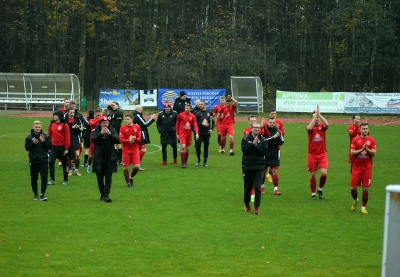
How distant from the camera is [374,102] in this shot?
137 feet

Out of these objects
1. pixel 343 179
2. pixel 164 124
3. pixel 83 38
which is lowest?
pixel 343 179

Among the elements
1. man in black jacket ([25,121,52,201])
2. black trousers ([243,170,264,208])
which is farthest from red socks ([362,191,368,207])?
man in black jacket ([25,121,52,201])

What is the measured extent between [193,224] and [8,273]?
13.6 ft

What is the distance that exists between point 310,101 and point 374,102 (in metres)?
4.00

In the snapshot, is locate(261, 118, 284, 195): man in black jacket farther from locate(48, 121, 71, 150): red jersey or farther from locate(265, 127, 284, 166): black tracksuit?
locate(48, 121, 71, 150): red jersey

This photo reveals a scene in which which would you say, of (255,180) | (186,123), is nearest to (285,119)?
(186,123)

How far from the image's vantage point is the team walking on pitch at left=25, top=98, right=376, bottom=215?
1273 centimetres

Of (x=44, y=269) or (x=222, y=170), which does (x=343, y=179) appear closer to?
(x=222, y=170)

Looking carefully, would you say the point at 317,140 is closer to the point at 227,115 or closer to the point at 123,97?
the point at 227,115

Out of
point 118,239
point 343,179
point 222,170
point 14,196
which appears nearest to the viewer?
point 118,239

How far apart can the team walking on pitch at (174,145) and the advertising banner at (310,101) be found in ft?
70.3

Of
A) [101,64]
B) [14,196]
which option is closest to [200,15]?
[101,64]

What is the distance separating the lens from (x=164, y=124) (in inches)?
803

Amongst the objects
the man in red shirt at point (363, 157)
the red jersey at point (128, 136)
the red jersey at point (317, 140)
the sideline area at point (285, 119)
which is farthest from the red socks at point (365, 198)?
the sideline area at point (285, 119)
